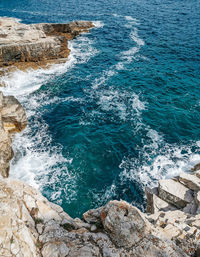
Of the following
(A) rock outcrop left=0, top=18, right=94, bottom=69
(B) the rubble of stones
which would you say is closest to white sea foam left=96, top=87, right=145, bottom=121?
(A) rock outcrop left=0, top=18, right=94, bottom=69

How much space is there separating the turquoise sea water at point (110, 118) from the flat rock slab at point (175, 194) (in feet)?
7.39

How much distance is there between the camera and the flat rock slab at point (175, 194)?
52.5ft

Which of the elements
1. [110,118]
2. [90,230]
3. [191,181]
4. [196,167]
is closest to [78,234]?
[90,230]

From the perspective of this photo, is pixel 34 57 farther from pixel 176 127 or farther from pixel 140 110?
pixel 176 127

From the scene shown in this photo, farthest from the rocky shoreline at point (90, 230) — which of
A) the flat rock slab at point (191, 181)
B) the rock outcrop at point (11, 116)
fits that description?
the rock outcrop at point (11, 116)

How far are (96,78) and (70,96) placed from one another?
660cm

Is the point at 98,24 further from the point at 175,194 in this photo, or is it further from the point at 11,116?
the point at 175,194

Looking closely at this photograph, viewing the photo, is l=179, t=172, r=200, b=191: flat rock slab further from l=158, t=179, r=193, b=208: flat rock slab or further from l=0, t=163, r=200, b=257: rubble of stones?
l=0, t=163, r=200, b=257: rubble of stones

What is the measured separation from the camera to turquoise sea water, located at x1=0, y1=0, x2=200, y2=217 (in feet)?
63.6

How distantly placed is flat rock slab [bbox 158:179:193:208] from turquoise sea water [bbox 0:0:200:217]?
2.25 m

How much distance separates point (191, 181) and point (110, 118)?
41.3 ft

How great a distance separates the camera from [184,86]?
1255 inches

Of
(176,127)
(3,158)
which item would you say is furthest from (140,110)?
(3,158)

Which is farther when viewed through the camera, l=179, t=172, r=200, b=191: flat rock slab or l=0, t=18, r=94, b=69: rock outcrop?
l=0, t=18, r=94, b=69: rock outcrop
